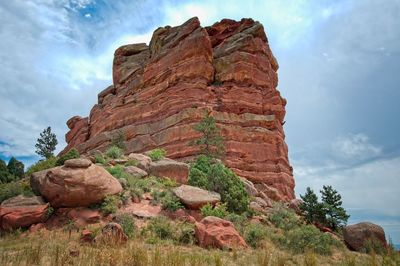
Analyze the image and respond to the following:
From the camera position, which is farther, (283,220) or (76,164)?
(283,220)

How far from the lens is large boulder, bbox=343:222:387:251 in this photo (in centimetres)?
1903

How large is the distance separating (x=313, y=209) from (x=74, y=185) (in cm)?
1734

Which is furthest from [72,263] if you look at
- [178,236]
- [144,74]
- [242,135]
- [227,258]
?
[144,74]

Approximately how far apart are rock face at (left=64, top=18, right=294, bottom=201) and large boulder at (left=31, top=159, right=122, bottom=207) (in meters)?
25.5

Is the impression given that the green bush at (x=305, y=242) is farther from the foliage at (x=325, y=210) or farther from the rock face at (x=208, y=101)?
the rock face at (x=208, y=101)

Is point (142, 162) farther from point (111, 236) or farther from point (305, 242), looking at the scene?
point (305, 242)

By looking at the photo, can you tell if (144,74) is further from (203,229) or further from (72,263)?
(72,263)

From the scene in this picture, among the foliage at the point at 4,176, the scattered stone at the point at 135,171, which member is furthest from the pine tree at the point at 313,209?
the foliage at the point at 4,176

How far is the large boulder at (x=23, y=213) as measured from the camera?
16000 millimetres

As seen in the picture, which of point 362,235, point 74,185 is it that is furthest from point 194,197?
point 362,235

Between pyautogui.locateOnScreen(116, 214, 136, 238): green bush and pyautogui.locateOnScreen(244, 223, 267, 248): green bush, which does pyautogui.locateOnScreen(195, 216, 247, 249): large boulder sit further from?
pyautogui.locateOnScreen(116, 214, 136, 238): green bush

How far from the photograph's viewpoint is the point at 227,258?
11.4m

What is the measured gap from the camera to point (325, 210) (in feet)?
77.8

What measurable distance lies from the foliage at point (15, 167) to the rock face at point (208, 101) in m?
10.6
